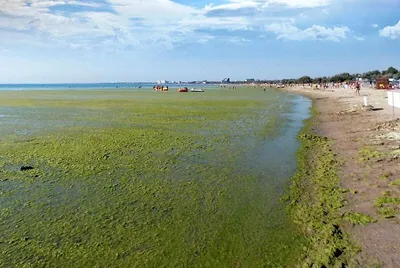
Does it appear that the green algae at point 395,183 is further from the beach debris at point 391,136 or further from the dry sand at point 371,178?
the beach debris at point 391,136

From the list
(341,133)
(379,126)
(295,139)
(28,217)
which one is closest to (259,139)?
(295,139)

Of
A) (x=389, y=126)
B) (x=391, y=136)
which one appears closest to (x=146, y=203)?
(x=391, y=136)

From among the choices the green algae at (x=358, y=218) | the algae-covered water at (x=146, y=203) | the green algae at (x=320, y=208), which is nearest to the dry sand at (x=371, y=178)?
the green algae at (x=358, y=218)

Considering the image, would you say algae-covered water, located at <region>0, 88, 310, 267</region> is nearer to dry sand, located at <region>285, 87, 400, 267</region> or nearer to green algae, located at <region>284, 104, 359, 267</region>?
green algae, located at <region>284, 104, 359, 267</region>

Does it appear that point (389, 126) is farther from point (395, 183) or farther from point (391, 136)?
point (395, 183)

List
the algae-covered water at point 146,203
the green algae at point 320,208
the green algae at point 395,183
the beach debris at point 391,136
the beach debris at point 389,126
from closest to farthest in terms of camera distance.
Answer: the green algae at point 320,208, the algae-covered water at point 146,203, the green algae at point 395,183, the beach debris at point 391,136, the beach debris at point 389,126
